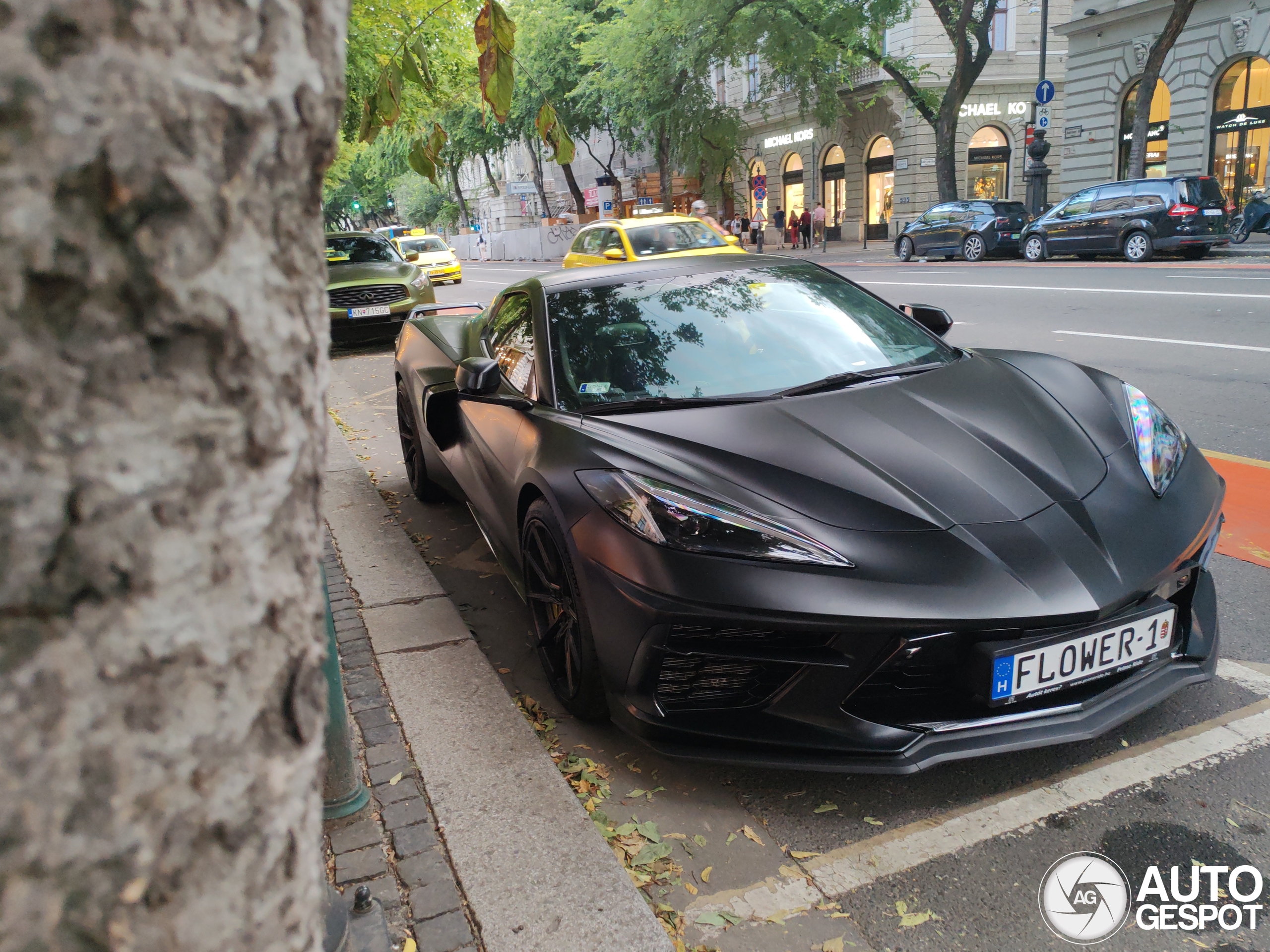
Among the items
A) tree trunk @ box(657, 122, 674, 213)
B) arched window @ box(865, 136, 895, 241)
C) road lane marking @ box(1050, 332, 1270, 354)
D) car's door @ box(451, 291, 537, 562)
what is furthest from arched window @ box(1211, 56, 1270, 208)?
car's door @ box(451, 291, 537, 562)

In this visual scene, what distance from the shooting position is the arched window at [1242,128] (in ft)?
79.5

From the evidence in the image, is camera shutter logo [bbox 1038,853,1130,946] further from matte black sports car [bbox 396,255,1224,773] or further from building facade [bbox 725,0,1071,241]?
building facade [bbox 725,0,1071,241]

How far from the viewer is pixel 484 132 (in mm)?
47312

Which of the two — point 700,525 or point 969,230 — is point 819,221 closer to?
point 969,230

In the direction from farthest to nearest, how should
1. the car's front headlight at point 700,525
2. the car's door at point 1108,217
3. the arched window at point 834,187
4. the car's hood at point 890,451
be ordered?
the arched window at point 834,187 < the car's door at point 1108,217 < the car's hood at point 890,451 < the car's front headlight at point 700,525

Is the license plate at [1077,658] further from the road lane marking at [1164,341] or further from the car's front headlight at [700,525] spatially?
the road lane marking at [1164,341]

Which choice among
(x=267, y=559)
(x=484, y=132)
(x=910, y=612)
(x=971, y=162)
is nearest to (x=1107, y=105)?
(x=971, y=162)

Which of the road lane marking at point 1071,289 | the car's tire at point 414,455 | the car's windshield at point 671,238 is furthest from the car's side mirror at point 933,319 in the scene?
the road lane marking at point 1071,289

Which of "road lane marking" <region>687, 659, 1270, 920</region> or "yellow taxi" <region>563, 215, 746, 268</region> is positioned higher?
"yellow taxi" <region>563, 215, 746, 268</region>

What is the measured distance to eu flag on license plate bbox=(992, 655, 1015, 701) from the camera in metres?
Result: 2.47

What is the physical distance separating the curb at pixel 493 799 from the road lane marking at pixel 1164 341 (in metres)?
7.90

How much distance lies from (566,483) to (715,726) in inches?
36.0

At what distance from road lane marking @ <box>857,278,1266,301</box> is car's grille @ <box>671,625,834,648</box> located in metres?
11.9

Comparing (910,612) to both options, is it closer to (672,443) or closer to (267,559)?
(672,443)
